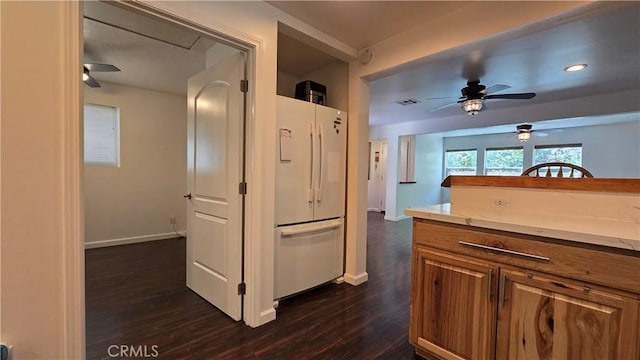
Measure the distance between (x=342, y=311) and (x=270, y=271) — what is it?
699 mm

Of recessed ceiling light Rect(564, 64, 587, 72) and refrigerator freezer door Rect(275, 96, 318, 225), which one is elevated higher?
recessed ceiling light Rect(564, 64, 587, 72)

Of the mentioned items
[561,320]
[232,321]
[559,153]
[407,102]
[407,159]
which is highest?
[407,102]

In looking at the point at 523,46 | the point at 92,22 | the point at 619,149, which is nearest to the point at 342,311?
the point at 523,46

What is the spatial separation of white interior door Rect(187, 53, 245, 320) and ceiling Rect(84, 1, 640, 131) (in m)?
0.63

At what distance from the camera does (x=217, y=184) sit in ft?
7.41

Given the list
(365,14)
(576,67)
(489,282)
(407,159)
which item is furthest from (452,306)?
(407,159)

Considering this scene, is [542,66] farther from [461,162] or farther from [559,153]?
[461,162]

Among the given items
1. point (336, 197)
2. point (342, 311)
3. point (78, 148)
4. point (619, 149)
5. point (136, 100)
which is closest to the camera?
point (78, 148)

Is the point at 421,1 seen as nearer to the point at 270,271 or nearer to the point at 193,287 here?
the point at 270,271

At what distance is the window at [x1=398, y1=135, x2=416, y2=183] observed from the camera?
7.15 metres

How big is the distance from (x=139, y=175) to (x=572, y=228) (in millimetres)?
4970

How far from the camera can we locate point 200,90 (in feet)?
8.06

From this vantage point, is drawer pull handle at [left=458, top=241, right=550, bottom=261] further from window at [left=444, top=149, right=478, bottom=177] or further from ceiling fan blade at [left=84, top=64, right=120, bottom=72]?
window at [left=444, top=149, right=478, bottom=177]

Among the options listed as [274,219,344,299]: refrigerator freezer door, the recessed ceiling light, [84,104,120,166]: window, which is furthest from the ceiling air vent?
[84,104,120,166]: window
